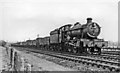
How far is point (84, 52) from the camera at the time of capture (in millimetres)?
19688

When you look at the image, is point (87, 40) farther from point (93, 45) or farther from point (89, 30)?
point (89, 30)

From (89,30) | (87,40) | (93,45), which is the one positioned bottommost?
(93,45)

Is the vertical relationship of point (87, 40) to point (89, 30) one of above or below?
below

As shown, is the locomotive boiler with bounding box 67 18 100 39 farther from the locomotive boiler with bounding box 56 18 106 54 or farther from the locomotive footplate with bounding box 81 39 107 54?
the locomotive footplate with bounding box 81 39 107 54

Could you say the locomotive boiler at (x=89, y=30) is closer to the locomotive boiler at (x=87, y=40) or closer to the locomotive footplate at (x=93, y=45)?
the locomotive boiler at (x=87, y=40)

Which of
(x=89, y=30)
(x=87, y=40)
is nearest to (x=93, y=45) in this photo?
(x=87, y=40)

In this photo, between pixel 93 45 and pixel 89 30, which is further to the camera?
pixel 89 30

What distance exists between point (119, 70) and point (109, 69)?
0.69 metres

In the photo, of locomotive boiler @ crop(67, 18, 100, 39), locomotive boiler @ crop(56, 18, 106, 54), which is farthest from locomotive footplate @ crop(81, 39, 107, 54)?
locomotive boiler @ crop(67, 18, 100, 39)

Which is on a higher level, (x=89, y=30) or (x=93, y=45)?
(x=89, y=30)

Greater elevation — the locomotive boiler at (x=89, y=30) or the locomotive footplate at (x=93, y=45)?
the locomotive boiler at (x=89, y=30)

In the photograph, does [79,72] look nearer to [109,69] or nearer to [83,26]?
[109,69]

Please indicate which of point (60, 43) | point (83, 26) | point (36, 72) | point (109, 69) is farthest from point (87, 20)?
point (36, 72)

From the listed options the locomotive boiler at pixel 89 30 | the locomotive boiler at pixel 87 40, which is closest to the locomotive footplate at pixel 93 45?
the locomotive boiler at pixel 87 40
